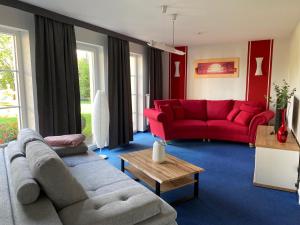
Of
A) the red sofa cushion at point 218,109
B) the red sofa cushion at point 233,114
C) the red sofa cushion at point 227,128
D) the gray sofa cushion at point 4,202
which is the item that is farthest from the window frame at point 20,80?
the red sofa cushion at point 233,114

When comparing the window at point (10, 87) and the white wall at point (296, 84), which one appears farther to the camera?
the white wall at point (296, 84)

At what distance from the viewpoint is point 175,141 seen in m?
5.02

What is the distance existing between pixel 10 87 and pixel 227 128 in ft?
13.0

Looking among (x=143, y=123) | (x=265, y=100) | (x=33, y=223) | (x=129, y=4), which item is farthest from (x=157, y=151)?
(x=265, y=100)

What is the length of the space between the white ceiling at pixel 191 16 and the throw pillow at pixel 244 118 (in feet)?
5.33

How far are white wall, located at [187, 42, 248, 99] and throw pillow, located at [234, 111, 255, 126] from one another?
828mm

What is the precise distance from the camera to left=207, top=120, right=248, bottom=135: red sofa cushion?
464 centimetres

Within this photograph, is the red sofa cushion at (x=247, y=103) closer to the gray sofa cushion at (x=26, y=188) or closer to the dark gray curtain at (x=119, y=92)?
the dark gray curtain at (x=119, y=92)

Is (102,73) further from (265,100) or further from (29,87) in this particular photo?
(265,100)

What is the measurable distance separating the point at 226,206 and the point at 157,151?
95 centimetres

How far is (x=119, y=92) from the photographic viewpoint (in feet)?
15.1

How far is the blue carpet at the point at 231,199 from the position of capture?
7.25 ft

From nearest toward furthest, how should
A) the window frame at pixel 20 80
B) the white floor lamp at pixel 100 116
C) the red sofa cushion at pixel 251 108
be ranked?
the window frame at pixel 20 80, the white floor lamp at pixel 100 116, the red sofa cushion at pixel 251 108

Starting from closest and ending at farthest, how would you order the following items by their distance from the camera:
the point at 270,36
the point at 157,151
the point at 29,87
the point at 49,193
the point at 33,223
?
the point at 33,223 → the point at 49,193 → the point at 157,151 → the point at 29,87 → the point at 270,36
